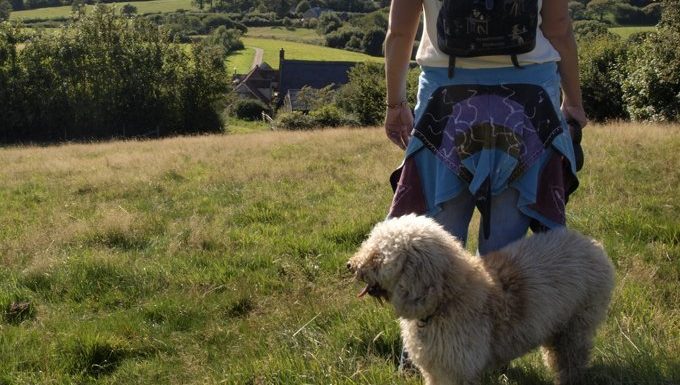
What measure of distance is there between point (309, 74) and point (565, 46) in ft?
226

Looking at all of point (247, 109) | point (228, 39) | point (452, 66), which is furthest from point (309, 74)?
point (452, 66)

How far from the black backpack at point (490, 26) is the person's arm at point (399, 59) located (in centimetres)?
26

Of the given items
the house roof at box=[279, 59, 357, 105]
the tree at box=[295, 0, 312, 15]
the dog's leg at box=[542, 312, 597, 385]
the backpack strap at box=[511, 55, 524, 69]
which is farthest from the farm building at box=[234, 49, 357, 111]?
the dog's leg at box=[542, 312, 597, 385]

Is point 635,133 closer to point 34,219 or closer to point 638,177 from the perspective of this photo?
point 638,177

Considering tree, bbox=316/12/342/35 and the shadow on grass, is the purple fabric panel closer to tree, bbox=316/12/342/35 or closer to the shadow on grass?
the shadow on grass

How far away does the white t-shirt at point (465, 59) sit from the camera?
131 inches

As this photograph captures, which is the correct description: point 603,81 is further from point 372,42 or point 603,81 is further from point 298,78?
point 372,42

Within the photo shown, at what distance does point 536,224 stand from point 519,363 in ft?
2.93

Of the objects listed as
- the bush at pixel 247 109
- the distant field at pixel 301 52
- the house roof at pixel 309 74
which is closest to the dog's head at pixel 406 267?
the bush at pixel 247 109

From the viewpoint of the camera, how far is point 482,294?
120 inches

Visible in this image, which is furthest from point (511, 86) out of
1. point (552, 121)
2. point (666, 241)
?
point (666, 241)

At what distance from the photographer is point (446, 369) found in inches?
119

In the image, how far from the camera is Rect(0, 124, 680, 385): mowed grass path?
3887 mm

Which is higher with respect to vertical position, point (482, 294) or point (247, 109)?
point (482, 294)
